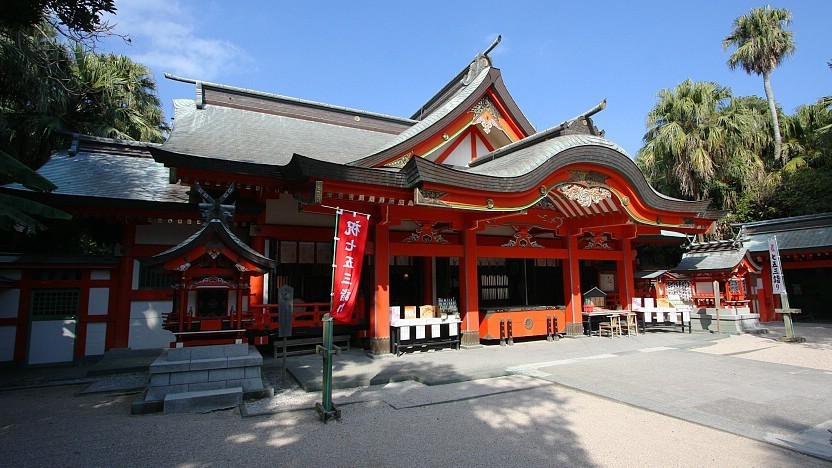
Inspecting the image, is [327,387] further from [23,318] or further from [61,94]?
[61,94]

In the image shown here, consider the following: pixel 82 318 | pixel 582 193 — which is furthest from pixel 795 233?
pixel 82 318

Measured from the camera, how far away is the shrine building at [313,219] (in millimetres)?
7930

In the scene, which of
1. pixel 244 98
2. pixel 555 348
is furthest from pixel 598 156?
pixel 244 98

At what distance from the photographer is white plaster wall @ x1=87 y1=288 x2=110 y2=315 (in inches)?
361

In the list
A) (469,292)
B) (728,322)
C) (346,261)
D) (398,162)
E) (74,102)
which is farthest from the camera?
(74,102)

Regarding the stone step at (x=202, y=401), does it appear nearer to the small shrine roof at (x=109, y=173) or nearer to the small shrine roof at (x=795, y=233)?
the small shrine roof at (x=109, y=173)

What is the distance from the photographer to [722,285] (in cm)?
1480

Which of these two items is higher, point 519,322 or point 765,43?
point 765,43

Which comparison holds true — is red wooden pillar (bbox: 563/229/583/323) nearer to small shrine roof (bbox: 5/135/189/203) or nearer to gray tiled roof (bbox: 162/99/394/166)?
gray tiled roof (bbox: 162/99/394/166)

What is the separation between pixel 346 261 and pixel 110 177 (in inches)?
281

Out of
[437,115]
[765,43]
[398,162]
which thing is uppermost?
[765,43]

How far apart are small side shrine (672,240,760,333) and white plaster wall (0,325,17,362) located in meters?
17.9

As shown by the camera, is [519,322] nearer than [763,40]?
Yes

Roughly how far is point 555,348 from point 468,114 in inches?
256
